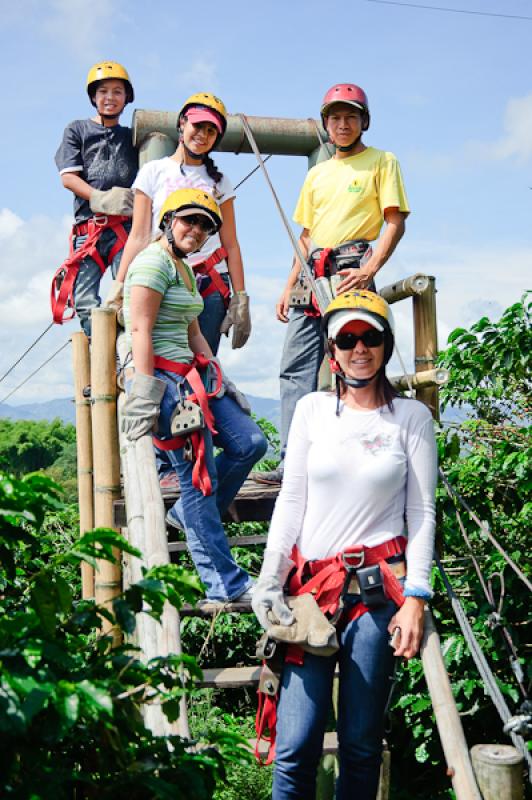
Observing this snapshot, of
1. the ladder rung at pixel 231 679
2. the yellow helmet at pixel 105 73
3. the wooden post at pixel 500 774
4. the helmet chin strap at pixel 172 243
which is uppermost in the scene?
the yellow helmet at pixel 105 73

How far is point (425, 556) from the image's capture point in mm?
3119

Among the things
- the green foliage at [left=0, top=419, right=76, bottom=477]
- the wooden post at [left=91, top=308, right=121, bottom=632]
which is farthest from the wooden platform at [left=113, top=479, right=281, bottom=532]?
the green foliage at [left=0, top=419, right=76, bottom=477]

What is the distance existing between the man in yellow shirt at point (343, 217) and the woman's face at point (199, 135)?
1.88 feet

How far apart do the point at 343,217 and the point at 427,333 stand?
A: 734 millimetres

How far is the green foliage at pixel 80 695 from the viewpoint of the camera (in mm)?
1612

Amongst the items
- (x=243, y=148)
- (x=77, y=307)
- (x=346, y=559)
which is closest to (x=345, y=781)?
(x=346, y=559)

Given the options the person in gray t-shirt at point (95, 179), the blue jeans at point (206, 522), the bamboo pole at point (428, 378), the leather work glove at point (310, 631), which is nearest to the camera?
the leather work glove at point (310, 631)

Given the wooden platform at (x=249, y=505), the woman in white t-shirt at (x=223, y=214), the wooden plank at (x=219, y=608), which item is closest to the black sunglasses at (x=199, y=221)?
the woman in white t-shirt at (x=223, y=214)

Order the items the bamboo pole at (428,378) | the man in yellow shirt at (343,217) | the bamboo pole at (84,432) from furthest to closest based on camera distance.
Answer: the bamboo pole at (84,432)
the man in yellow shirt at (343,217)
the bamboo pole at (428,378)

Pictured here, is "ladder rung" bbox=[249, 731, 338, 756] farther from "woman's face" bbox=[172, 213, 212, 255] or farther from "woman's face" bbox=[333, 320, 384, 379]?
"woman's face" bbox=[172, 213, 212, 255]

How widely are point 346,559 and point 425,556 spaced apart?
25cm

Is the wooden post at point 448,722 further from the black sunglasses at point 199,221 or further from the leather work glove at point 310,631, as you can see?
the black sunglasses at point 199,221

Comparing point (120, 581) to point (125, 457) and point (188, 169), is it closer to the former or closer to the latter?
point (125, 457)

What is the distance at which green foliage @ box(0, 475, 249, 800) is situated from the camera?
1612mm
